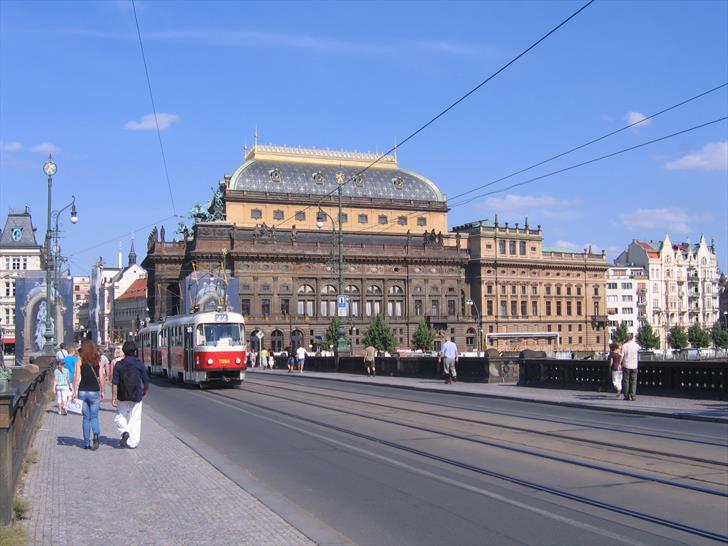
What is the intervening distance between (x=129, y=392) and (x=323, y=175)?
106 metres

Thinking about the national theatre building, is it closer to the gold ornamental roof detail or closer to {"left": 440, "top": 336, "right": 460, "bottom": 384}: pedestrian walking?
the gold ornamental roof detail

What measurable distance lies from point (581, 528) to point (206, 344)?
89.0 ft

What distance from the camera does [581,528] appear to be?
344 inches

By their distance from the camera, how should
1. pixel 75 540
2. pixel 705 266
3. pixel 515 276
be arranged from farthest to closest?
pixel 705 266, pixel 515 276, pixel 75 540

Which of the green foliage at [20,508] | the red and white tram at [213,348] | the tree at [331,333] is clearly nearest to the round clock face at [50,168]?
the red and white tram at [213,348]

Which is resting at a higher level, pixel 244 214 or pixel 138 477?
pixel 244 214

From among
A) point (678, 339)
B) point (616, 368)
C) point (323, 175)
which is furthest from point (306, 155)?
point (616, 368)

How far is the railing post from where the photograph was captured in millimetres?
8359

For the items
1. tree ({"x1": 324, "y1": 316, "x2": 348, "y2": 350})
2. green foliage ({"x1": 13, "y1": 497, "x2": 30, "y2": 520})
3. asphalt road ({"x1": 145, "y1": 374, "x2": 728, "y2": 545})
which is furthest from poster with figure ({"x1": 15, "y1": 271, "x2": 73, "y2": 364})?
green foliage ({"x1": 13, "y1": 497, "x2": 30, "y2": 520})

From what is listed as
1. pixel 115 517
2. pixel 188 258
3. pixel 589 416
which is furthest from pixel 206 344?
pixel 188 258

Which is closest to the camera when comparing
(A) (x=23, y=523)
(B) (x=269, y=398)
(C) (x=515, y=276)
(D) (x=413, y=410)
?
(A) (x=23, y=523)

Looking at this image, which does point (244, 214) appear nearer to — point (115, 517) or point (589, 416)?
point (589, 416)

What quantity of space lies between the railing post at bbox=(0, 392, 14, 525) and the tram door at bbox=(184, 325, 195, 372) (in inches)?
1051

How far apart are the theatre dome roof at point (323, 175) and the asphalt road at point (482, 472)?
9553cm
